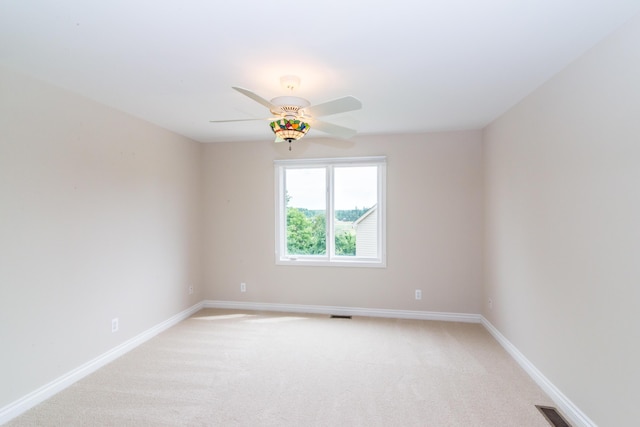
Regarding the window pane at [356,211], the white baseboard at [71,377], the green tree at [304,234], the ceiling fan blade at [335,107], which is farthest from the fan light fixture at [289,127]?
the white baseboard at [71,377]

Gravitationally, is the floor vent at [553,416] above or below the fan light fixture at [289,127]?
below

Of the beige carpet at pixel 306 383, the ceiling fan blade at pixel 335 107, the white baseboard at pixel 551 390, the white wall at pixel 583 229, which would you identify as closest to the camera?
the white wall at pixel 583 229

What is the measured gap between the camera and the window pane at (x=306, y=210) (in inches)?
173

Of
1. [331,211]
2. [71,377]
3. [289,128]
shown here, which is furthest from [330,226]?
[71,377]

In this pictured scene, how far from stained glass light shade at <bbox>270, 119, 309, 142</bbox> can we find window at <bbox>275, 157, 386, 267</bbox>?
1.97 m

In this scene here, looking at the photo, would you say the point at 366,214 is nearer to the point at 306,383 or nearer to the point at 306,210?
the point at 306,210

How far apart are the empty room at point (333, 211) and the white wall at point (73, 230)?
0.06 ft

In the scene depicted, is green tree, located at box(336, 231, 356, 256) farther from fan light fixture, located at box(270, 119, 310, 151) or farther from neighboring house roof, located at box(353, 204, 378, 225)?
fan light fixture, located at box(270, 119, 310, 151)

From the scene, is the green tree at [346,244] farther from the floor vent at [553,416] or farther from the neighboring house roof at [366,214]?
the floor vent at [553,416]

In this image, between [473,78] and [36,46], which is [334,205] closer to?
[473,78]

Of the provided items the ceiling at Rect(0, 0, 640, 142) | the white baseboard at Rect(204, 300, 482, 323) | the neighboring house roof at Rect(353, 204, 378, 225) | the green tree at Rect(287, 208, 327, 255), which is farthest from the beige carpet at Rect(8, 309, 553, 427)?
the ceiling at Rect(0, 0, 640, 142)

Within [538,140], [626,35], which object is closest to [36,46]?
[626,35]

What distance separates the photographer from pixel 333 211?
14.3 feet

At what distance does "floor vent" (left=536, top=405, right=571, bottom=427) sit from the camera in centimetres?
204
